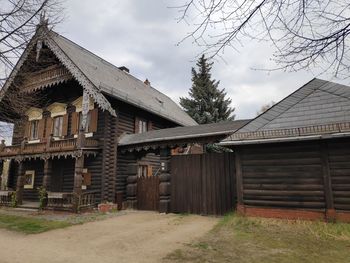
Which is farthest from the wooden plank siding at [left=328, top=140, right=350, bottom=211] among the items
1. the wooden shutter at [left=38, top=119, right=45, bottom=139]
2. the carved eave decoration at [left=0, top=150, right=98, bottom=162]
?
the wooden shutter at [left=38, top=119, right=45, bottom=139]

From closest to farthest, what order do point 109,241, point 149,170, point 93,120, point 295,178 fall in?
point 109,241 < point 295,178 < point 93,120 < point 149,170

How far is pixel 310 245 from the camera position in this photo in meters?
7.84

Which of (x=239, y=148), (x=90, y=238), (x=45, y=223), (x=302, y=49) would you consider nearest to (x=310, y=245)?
(x=239, y=148)

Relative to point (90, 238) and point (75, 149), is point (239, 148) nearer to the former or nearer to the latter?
point (90, 238)

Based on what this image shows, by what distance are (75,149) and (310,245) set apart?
39.6 feet

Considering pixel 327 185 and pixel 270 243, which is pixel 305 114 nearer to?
pixel 327 185

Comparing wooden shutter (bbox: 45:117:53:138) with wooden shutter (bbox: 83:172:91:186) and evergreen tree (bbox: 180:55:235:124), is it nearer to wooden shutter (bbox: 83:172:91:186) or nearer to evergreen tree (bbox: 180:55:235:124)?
wooden shutter (bbox: 83:172:91:186)

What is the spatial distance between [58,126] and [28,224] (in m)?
8.64

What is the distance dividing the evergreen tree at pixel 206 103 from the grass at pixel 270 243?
72.9 ft

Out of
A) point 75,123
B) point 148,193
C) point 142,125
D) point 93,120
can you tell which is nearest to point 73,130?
point 75,123

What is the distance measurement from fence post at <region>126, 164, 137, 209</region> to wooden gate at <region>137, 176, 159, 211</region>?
22 centimetres

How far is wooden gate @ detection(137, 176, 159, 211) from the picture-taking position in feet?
52.1

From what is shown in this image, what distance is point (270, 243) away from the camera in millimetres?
8117

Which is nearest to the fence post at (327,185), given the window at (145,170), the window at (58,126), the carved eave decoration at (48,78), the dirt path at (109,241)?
the dirt path at (109,241)
